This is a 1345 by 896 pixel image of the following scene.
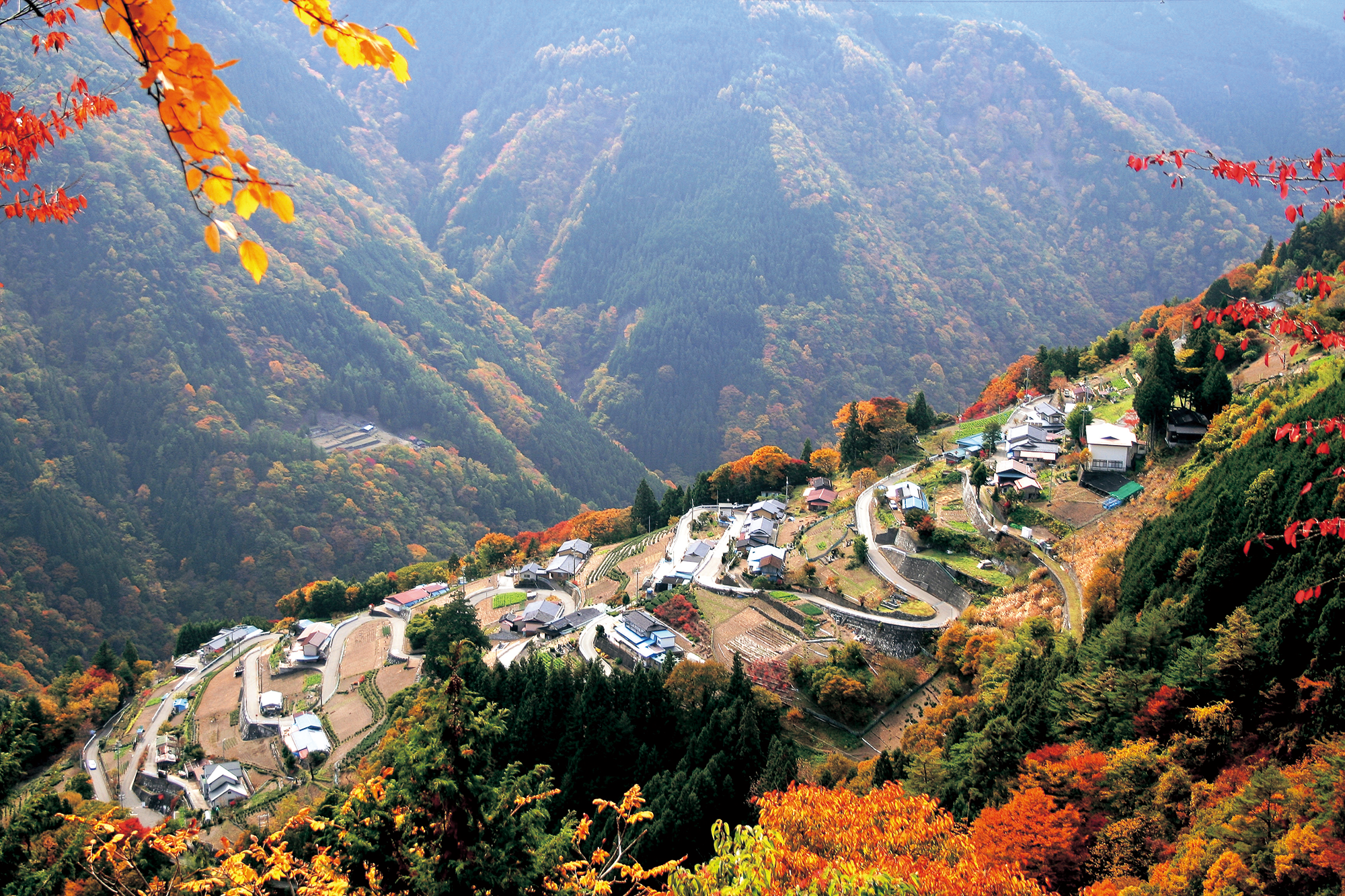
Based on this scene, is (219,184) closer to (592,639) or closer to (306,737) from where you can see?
(592,639)

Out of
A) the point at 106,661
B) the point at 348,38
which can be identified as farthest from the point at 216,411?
the point at 348,38

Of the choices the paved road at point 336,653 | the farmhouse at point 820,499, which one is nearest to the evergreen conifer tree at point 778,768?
the farmhouse at point 820,499

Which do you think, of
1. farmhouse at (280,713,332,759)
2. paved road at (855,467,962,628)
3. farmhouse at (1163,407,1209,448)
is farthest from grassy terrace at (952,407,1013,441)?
farmhouse at (280,713,332,759)

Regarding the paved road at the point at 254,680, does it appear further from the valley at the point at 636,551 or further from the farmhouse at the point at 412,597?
the farmhouse at the point at 412,597

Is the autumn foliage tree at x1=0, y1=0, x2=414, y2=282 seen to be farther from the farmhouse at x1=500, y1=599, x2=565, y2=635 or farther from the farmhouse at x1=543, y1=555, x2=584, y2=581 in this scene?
the farmhouse at x1=543, y1=555, x2=584, y2=581

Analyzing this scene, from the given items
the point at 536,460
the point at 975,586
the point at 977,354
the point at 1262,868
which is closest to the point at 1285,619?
the point at 1262,868

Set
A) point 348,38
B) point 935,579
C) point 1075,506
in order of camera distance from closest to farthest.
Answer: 1. point 348,38
2. point 935,579
3. point 1075,506
